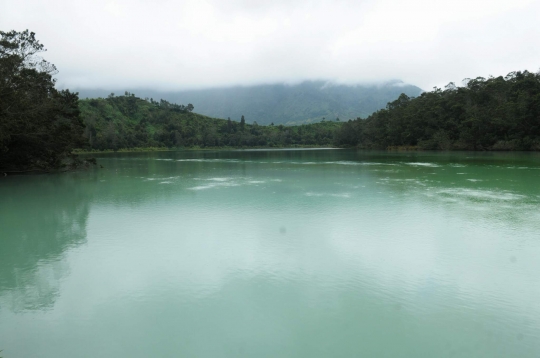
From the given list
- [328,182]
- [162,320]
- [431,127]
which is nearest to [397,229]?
[162,320]

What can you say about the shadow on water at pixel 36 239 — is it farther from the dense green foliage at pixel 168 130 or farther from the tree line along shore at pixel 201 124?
the dense green foliage at pixel 168 130

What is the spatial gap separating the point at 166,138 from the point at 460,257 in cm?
9996

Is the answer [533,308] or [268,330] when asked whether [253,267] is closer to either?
[268,330]

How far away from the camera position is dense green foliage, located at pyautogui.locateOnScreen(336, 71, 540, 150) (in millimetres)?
51844

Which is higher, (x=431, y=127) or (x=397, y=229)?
(x=431, y=127)

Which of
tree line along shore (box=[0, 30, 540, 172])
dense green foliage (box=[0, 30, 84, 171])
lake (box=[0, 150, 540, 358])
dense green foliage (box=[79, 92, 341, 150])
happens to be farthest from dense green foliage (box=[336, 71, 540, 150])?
dense green foliage (box=[0, 30, 84, 171])

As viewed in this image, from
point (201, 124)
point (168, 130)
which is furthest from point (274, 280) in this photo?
point (201, 124)

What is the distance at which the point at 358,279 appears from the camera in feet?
22.2

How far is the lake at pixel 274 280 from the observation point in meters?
4.83

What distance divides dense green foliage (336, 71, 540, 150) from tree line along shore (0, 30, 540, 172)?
139mm

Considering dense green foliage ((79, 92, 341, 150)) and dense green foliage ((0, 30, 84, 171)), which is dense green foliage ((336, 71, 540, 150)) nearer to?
dense green foliage ((79, 92, 341, 150))

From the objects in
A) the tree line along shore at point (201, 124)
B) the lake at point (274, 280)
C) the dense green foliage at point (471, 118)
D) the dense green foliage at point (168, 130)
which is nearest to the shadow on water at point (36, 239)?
the lake at point (274, 280)

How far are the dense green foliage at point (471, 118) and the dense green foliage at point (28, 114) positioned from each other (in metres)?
52.7

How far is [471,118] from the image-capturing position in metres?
57.1
